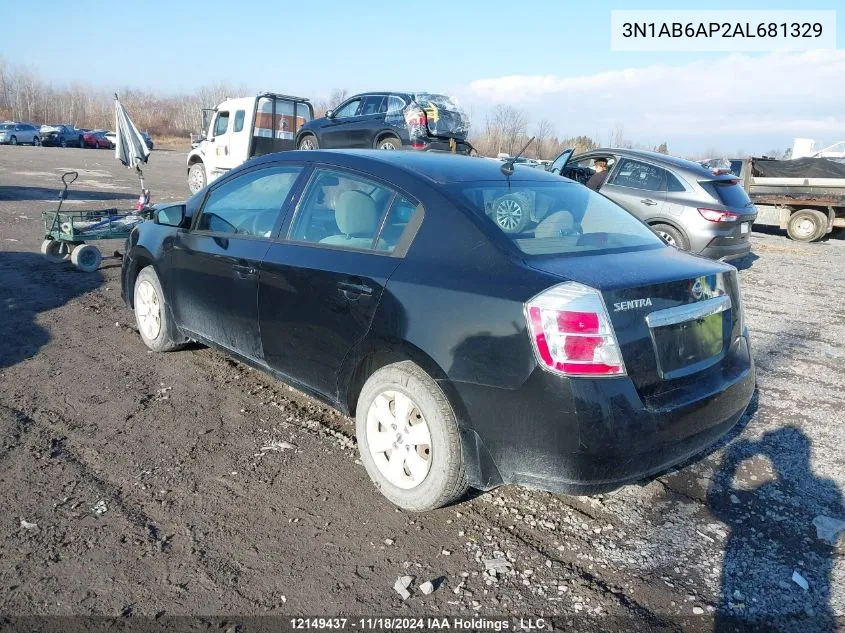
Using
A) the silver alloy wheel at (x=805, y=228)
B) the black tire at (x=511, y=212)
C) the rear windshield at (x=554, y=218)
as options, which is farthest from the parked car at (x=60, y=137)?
the black tire at (x=511, y=212)

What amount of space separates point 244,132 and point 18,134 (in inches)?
1645

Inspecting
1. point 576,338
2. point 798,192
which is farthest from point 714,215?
point 576,338

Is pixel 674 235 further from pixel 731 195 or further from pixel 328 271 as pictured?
pixel 328 271

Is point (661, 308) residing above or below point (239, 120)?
below

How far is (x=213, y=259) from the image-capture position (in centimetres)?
419

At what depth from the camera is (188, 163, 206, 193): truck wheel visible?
1591cm

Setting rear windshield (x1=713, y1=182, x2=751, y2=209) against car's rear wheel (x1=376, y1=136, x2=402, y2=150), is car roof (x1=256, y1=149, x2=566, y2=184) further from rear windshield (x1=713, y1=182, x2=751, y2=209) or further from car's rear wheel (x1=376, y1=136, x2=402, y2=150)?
car's rear wheel (x1=376, y1=136, x2=402, y2=150)

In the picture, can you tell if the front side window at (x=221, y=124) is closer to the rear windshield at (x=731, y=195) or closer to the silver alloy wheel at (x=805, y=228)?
the rear windshield at (x=731, y=195)

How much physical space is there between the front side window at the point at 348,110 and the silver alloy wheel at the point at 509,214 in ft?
38.9

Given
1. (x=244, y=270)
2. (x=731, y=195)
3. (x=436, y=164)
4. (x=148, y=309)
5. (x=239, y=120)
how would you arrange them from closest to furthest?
(x=436, y=164)
(x=244, y=270)
(x=148, y=309)
(x=731, y=195)
(x=239, y=120)

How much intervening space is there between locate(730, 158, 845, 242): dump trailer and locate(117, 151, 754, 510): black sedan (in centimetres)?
1210

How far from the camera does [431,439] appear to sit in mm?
2939

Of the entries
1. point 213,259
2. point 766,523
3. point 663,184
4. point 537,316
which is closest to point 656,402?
point 537,316

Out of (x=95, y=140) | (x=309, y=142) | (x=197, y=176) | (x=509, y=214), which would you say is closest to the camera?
(x=509, y=214)
